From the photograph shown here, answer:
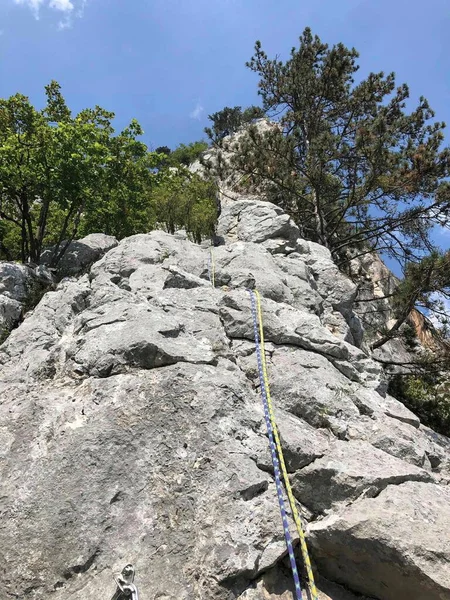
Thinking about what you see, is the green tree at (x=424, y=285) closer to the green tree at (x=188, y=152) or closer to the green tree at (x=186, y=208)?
the green tree at (x=186, y=208)

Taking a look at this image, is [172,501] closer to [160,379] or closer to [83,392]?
[160,379]

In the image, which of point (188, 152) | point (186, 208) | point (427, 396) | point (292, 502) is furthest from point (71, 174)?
point (188, 152)

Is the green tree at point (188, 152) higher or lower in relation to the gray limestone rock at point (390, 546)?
higher

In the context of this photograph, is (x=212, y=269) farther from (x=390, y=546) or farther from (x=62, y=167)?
(x=390, y=546)

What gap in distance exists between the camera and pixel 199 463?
13.1 feet

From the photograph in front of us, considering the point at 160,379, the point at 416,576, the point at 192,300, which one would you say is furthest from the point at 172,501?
the point at 192,300

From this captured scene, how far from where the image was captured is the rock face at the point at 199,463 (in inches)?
132

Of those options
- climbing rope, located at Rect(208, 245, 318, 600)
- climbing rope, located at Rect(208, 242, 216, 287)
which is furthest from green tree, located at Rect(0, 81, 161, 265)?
climbing rope, located at Rect(208, 245, 318, 600)

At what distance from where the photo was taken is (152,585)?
327cm

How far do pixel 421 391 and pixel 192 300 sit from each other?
7.20 metres

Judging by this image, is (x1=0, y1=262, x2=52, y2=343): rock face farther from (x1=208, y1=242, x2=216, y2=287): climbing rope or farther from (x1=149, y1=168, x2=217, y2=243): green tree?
(x1=149, y1=168, x2=217, y2=243): green tree

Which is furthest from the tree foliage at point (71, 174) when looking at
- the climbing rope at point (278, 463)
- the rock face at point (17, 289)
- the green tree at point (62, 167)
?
the climbing rope at point (278, 463)

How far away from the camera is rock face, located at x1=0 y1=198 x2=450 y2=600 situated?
336cm

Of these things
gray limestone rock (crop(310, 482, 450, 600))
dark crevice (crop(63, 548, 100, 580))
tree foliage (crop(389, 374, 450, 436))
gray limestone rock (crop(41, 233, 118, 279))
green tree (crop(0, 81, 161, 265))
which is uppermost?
green tree (crop(0, 81, 161, 265))
